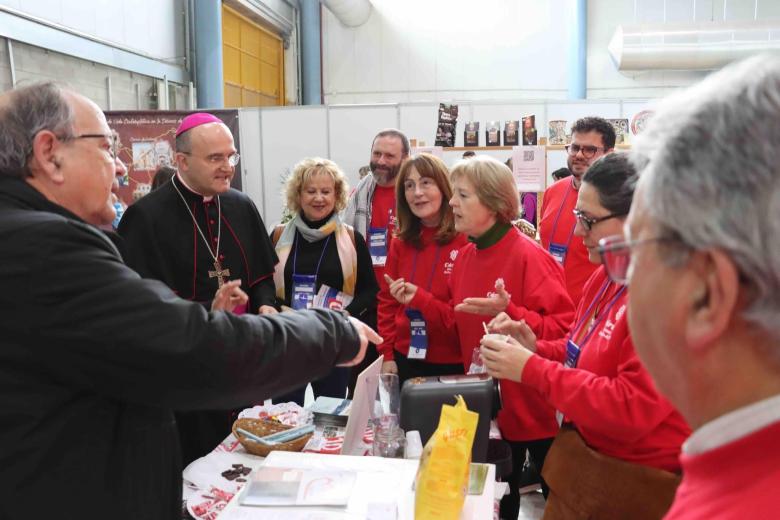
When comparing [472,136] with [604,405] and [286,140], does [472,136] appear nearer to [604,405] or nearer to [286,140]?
[286,140]

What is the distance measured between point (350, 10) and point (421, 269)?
9.52 metres

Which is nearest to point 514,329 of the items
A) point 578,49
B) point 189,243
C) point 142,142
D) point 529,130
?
point 189,243

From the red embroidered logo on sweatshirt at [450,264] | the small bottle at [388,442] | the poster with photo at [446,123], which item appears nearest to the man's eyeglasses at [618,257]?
the small bottle at [388,442]

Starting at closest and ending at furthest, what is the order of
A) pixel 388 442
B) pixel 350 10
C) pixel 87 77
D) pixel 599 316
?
pixel 599 316, pixel 388 442, pixel 87 77, pixel 350 10

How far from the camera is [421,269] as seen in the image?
9.78 ft

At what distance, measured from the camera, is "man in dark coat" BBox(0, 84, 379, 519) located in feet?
3.39

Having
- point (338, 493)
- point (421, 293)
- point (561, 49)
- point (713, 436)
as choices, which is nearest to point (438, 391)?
point (338, 493)

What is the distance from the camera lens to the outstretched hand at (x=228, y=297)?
2240 mm

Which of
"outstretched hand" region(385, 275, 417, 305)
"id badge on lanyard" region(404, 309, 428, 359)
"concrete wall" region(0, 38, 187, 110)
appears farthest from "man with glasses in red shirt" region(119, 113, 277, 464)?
"concrete wall" region(0, 38, 187, 110)

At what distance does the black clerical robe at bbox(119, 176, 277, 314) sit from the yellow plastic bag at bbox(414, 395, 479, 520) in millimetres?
1659

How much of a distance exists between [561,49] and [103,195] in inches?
475

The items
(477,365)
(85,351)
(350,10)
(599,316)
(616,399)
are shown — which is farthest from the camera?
(350,10)

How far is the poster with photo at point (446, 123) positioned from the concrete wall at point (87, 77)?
291 centimetres

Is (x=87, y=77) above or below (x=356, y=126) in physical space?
above
